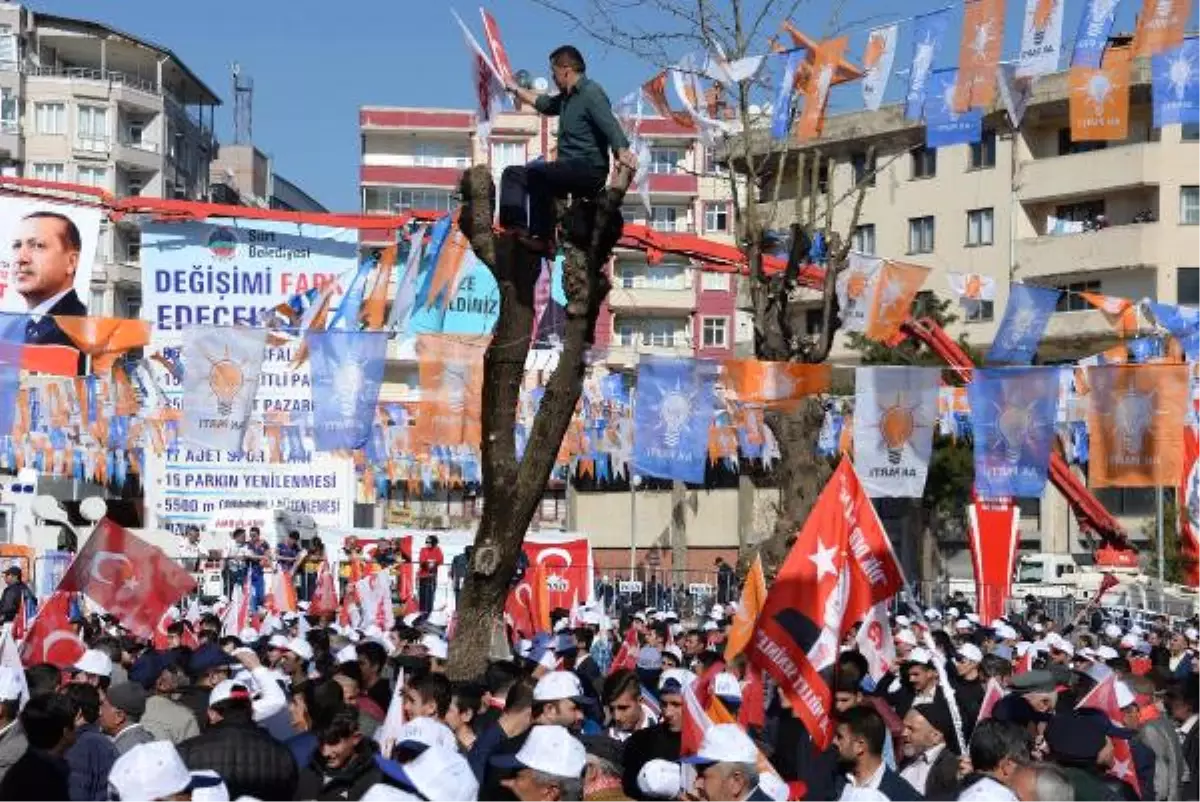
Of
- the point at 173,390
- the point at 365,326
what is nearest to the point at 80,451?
the point at 173,390

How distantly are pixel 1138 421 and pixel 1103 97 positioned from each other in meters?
4.19

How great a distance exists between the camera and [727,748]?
771 cm

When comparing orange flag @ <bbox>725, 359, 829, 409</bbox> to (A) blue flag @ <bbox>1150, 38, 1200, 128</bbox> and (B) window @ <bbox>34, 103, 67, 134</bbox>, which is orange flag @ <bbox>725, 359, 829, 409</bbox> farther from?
(B) window @ <bbox>34, 103, 67, 134</bbox>

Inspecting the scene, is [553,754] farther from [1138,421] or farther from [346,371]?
[1138,421]

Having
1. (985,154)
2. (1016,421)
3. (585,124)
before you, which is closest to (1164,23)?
(1016,421)

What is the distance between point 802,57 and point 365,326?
694 cm

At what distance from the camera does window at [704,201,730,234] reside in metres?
74.4

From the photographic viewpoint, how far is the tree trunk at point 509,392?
12891mm

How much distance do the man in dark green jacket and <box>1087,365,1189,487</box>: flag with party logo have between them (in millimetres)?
11254

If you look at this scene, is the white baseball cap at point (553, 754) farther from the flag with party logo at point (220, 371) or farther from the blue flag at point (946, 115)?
the flag with party logo at point (220, 371)

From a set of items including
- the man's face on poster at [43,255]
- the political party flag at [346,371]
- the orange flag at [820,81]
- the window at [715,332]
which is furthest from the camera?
the window at [715,332]

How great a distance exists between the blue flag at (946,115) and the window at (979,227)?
35903 mm

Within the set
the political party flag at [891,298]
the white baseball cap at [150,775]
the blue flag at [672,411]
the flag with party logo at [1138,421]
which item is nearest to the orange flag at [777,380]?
the blue flag at [672,411]

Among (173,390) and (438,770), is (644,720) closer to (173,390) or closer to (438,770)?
(438,770)
